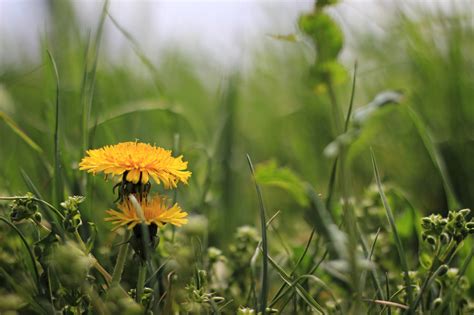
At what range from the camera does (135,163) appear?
2.61 ft

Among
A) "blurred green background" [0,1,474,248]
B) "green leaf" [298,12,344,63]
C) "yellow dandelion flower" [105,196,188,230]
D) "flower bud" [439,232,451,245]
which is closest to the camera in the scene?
"yellow dandelion flower" [105,196,188,230]

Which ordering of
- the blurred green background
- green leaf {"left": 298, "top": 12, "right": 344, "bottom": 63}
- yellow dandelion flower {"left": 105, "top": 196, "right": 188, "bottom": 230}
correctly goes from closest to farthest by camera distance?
1. yellow dandelion flower {"left": 105, "top": 196, "right": 188, "bottom": 230}
2. green leaf {"left": 298, "top": 12, "right": 344, "bottom": 63}
3. the blurred green background

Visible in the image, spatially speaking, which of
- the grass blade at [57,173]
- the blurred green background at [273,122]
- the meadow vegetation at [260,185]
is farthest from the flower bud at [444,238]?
the grass blade at [57,173]

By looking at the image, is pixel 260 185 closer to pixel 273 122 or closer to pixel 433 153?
pixel 273 122

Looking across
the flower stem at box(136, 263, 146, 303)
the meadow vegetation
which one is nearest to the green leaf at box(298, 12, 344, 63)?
the meadow vegetation

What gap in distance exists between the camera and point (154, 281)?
36.4 inches

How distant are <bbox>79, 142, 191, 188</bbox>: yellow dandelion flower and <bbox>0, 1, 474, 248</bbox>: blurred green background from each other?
27 centimetres

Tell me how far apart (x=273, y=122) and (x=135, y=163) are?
5.25ft

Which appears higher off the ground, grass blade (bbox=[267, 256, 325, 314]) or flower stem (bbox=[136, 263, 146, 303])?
flower stem (bbox=[136, 263, 146, 303])

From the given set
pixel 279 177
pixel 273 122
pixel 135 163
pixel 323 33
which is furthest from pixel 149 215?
pixel 273 122

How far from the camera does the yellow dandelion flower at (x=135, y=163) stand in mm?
789

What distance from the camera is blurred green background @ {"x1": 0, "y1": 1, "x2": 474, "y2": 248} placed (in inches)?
53.4

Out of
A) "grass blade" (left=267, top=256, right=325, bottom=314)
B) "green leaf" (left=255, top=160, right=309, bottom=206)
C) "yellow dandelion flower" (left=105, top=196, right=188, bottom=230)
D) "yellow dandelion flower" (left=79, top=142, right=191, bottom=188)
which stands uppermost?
"yellow dandelion flower" (left=79, top=142, right=191, bottom=188)

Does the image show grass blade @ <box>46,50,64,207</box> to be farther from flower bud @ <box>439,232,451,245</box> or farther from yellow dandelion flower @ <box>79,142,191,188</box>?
flower bud @ <box>439,232,451,245</box>
